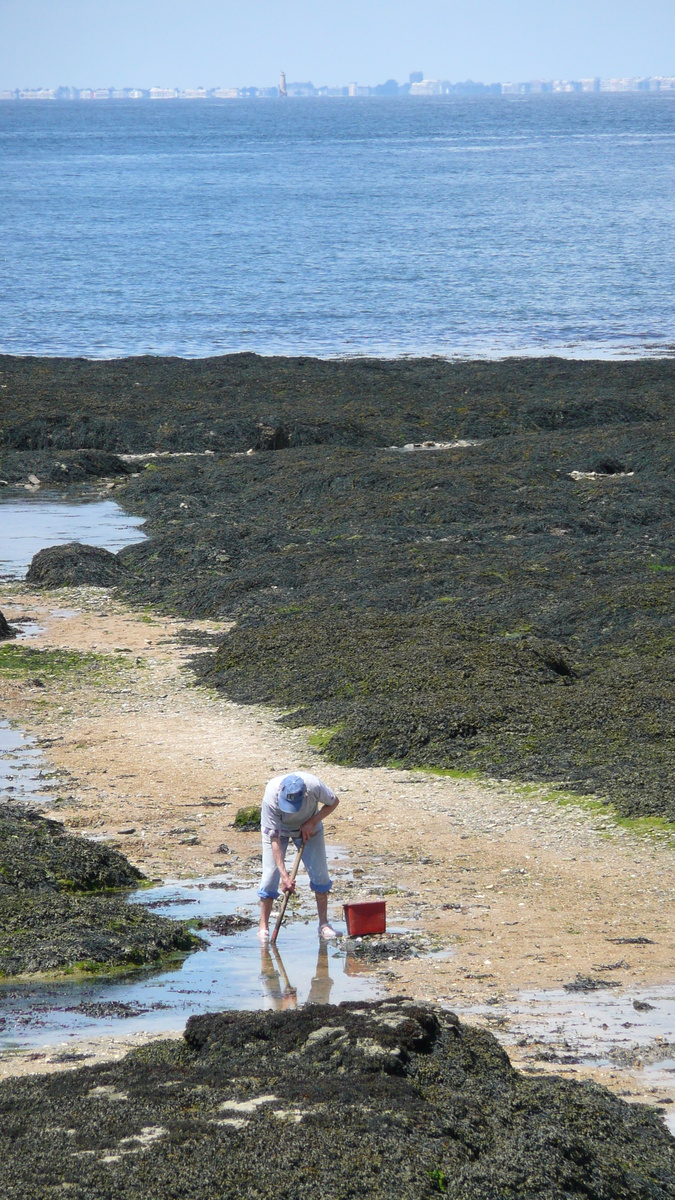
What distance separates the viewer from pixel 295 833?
8930mm

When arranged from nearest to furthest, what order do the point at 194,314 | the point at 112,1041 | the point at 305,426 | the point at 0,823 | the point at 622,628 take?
the point at 112,1041, the point at 0,823, the point at 622,628, the point at 305,426, the point at 194,314

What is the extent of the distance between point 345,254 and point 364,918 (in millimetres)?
67269

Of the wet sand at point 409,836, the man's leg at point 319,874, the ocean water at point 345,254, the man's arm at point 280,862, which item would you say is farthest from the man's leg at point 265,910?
the ocean water at point 345,254

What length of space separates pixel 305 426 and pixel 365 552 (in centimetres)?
958

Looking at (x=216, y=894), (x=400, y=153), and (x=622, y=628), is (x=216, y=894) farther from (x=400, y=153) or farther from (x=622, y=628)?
(x=400, y=153)

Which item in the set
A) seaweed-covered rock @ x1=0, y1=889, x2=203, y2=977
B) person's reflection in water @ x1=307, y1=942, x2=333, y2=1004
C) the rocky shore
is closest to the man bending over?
person's reflection in water @ x1=307, y1=942, x2=333, y2=1004

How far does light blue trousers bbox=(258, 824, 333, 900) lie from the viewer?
8.89m

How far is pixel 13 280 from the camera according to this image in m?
64.8

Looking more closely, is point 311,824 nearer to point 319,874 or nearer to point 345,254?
point 319,874

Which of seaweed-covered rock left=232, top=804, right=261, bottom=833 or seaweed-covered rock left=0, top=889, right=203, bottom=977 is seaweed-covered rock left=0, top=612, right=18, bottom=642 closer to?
seaweed-covered rock left=232, top=804, right=261, bottom=833

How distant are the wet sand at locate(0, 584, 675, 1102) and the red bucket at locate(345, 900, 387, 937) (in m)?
0.36

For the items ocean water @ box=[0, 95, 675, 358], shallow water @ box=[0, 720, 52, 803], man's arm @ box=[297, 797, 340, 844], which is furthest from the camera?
ocean water @ box=[0, 95, 675, 358]

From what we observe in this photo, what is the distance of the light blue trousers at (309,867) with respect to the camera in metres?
8.89

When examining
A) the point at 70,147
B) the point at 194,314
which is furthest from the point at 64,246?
the point at 70,147
